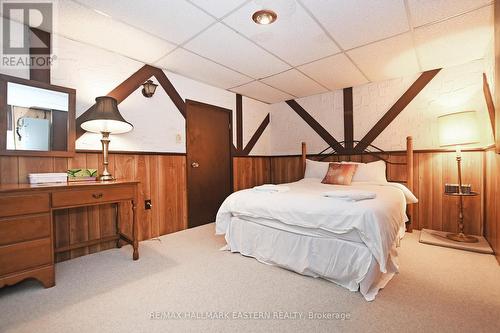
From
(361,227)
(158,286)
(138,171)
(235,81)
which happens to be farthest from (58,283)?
(235,81)

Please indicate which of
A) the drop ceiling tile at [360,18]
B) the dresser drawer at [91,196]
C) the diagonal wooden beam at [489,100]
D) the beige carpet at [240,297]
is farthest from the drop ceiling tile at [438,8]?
the dresser drawer at [91,196]

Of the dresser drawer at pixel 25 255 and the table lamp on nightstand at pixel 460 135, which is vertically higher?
the table lamp on nightstand at pixel 460 135

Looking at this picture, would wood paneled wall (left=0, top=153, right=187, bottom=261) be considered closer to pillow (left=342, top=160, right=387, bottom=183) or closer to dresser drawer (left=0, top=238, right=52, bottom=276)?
dresser drawer (left=0, top=238, right=52, bottom=276)

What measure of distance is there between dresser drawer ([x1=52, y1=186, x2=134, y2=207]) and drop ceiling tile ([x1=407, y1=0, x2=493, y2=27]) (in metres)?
2.97

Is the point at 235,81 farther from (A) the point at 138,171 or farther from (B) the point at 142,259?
(B) the point at 142,259

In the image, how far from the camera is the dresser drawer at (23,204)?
153cm

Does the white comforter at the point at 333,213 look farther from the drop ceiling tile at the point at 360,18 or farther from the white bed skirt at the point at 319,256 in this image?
the drop ceiling tile at the point at 360,18

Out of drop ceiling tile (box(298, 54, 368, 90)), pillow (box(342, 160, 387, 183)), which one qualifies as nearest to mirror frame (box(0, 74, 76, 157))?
drop ceiling tile (box(298, 54, 368, 90))

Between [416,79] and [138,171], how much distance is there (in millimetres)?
3967

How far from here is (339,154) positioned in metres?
3.79

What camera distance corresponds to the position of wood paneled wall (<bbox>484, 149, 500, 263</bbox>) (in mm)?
2027

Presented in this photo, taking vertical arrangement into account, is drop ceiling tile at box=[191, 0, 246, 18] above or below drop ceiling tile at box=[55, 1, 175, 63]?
above

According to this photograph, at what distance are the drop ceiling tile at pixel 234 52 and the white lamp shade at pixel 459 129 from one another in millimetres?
2022

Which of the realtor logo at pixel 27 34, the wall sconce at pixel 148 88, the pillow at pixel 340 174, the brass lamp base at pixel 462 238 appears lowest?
the brass lamp base at pixel 462 238
